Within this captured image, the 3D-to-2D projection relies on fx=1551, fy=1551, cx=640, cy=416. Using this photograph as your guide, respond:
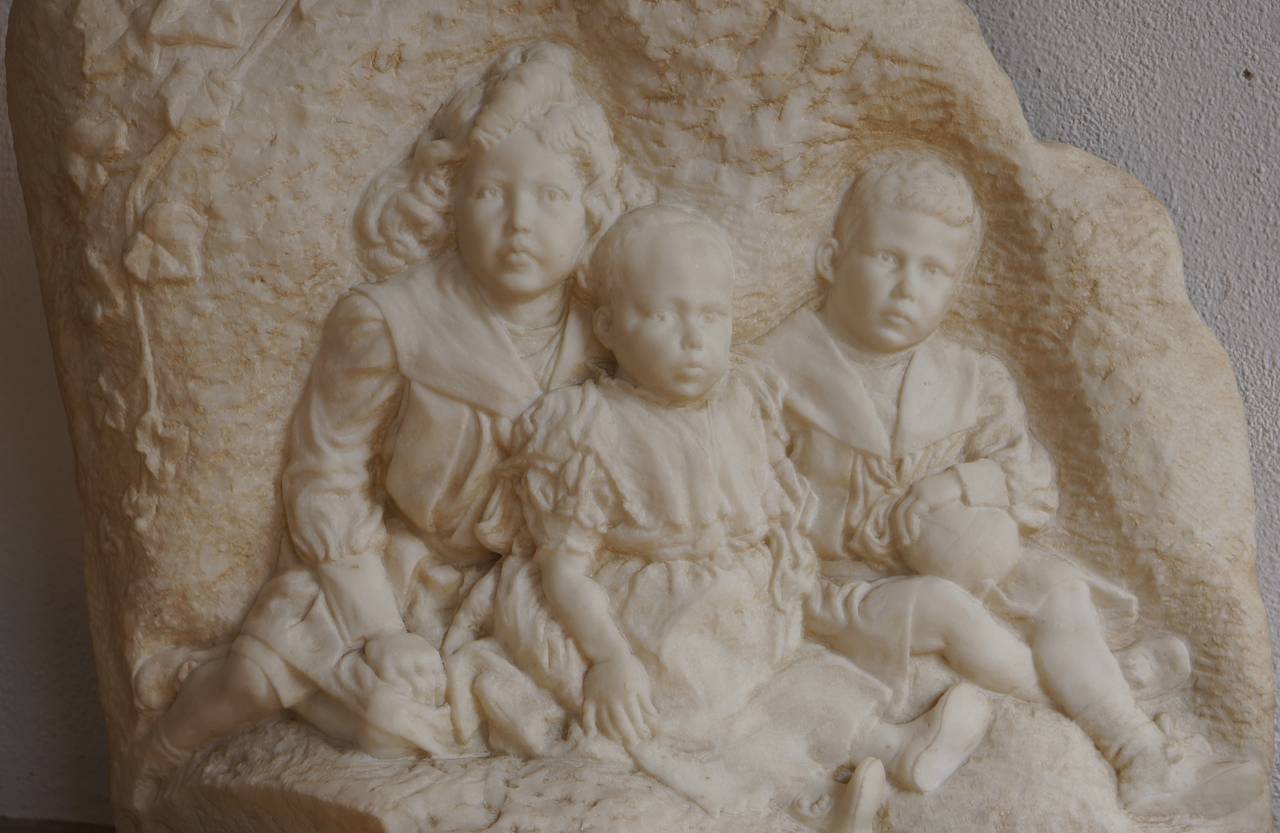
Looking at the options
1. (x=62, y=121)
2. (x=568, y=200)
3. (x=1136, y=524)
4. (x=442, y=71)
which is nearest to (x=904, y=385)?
(x=1136, y=524)

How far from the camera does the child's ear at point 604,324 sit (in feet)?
7.25

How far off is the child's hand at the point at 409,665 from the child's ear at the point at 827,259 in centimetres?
80

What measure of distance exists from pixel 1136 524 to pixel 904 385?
41cm

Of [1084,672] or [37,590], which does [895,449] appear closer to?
[1084,672]

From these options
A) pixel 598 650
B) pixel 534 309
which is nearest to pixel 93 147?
pixel 534 309

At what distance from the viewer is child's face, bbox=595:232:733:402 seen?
2.13m

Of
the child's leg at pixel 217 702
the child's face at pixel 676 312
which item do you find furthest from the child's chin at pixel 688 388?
the child's leg at pixel 217 702

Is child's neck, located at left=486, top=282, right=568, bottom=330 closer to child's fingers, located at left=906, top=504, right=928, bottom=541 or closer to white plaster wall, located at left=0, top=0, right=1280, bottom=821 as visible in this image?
child's fingers, located at left=906, top=504, right=928, bottom=541

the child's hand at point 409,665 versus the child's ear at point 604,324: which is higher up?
the child's ear at point 604,324

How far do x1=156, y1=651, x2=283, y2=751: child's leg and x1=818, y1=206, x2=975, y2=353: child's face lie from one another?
101cm

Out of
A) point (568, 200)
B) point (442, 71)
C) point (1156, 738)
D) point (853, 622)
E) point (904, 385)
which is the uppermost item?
point (442, 71)

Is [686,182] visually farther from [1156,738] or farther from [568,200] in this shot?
[1156,738]

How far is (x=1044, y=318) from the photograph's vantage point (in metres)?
2.33

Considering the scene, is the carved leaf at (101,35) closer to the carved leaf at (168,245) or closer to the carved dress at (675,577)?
the carved leaf at (168,245)
